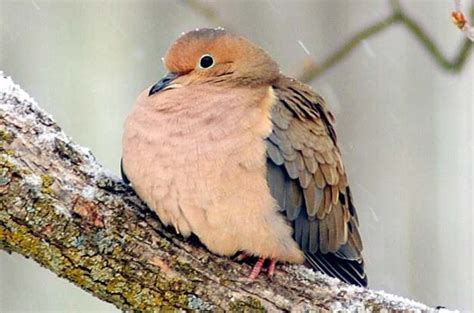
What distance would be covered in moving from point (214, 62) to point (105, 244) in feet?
2.43

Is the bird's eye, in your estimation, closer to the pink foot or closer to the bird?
the bird

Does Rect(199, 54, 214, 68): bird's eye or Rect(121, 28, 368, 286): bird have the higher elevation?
Rect(199, 54, 214, 68): bird's eye

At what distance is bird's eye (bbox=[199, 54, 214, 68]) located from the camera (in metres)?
2.85

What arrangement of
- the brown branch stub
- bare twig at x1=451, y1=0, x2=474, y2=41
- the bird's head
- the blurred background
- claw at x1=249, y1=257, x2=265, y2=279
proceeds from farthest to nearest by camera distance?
the blurred background → the brown branch stub → the bird's head → claw at x1=249, y1=257, x2=265, y2=279 → bare twig at x1=451, y1=0, x2=474, y2=41

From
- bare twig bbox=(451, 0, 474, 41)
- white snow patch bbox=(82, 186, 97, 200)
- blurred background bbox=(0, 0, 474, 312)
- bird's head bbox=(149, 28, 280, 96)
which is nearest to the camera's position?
bare twig bbox=(451, 0, 474, 41)

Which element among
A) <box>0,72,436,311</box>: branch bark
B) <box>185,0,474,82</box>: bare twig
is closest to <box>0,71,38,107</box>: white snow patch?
<box>0,72,436,311</box>: branch bark

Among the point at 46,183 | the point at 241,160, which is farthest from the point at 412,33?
the point at 46,183

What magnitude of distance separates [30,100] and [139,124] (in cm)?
34

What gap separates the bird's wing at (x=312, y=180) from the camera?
2.68 metres

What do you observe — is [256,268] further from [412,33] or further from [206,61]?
[412,33]

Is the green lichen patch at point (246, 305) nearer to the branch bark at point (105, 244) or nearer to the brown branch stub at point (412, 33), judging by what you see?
the branch bark at point (105, 244)

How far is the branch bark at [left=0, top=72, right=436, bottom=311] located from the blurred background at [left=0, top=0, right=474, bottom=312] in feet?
8.92

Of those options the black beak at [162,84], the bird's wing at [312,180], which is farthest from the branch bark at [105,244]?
the black beak at [162,84]

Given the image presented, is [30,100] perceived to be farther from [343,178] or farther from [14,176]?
[343,178]
